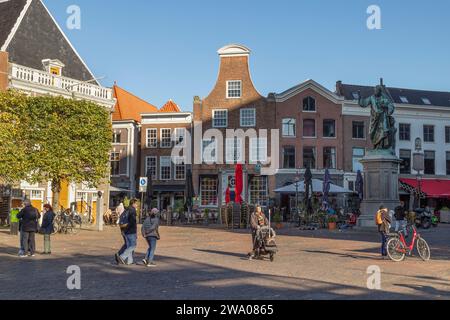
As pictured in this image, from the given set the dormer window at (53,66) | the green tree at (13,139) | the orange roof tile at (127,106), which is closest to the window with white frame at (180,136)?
the orange roof tile at (127,106)

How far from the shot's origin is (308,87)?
48656 mm

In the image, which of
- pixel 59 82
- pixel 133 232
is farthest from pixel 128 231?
pixel 59 82

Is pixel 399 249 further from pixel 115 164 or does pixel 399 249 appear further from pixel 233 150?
pixel 115 164

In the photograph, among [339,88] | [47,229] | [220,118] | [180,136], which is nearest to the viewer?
[47,229]

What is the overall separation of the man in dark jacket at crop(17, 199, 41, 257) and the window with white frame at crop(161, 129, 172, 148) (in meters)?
34.4

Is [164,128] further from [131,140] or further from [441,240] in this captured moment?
[441,240]

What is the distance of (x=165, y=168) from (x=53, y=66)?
1778cm

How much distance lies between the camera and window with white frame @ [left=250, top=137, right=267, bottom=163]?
4766 centimetres

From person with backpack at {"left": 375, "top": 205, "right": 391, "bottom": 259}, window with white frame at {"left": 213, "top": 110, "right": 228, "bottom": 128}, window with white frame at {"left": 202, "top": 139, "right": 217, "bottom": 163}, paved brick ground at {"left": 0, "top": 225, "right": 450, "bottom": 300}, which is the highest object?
window with white frame at {"left": 213, "top": 110, "right": 228, "bottom": 128}

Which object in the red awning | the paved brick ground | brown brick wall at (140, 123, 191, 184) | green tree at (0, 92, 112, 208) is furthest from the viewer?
brown brick wall at (140, 123, 191, 184)

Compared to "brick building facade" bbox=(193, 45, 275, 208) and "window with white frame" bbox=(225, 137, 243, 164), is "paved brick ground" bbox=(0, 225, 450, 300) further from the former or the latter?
"window with white frame" bbox=(225, 137, 243, 164)

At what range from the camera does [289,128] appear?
1905 inches

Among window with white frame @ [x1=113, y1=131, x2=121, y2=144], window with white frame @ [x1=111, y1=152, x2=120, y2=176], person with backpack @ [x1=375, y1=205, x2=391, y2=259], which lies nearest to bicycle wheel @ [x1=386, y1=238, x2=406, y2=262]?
person with backpack @ [x1=375, y1=205, x2=391, y2=259]
